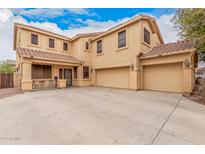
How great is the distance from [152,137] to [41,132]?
2.69 m

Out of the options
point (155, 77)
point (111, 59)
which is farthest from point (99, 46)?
point (155, 77)

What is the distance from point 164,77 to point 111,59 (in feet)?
17.2

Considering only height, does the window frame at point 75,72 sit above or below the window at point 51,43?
below

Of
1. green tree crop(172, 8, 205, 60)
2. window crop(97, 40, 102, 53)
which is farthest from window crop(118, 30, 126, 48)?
green tree crop(172, 8, 205, 60)

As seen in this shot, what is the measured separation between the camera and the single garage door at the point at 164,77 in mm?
8117

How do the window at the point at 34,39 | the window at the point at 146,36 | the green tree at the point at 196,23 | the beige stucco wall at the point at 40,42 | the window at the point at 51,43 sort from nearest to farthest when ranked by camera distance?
1. the green tree at the point at 196,23
2. the window at the point at 146,36
3. the beige stucco wall at the point at 40,42
4. the window at the point at 34,39
5. the window at the point at 51,43

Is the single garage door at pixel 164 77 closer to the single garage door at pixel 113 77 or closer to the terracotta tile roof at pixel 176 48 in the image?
the terracotta tile roof at pixel 176 48

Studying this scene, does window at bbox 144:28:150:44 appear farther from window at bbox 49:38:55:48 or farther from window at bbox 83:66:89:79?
window at bbox 49:38:55:48

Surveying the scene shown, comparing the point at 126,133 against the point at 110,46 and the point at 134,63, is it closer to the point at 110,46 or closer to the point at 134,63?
the point at 134,63

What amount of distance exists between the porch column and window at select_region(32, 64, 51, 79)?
1.33 meters

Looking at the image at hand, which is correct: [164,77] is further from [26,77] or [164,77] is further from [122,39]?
[26,77]

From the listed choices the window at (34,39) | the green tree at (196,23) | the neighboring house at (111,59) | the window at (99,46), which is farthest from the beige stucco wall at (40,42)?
the green tree at (196,23)

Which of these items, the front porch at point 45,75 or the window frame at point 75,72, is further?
the window frame at point 75,72

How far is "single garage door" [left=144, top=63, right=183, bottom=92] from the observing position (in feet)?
26.6
